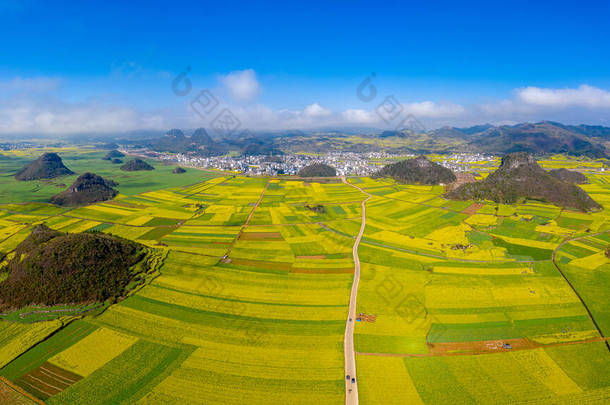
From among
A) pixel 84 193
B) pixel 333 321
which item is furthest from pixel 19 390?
pixel 84 193

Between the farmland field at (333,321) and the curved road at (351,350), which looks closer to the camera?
the curved road at (351,350)

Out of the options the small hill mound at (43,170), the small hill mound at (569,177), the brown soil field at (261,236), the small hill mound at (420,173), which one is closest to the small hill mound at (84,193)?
the small hill mound at (43,170)

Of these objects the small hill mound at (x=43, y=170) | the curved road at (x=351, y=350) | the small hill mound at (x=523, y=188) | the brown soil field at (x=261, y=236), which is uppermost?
the small hill mound at (x=43, y=170)

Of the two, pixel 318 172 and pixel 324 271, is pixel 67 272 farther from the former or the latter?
pixel 318 172

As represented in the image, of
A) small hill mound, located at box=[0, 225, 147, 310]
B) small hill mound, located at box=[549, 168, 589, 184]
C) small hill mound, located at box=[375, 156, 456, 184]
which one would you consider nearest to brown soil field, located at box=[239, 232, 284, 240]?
small hill mound, located at box=[0, 225, 147, 310]

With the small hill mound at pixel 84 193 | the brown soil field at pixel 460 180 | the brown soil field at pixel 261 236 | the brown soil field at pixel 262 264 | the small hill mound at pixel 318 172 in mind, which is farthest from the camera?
the small hill mound at pixel 318 172

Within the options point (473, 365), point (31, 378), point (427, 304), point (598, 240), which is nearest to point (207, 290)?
point (31, 378)

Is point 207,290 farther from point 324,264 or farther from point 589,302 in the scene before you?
point 589,302

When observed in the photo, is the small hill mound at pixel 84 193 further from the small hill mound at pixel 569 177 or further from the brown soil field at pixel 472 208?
the small hill mound at pixel 569 177
